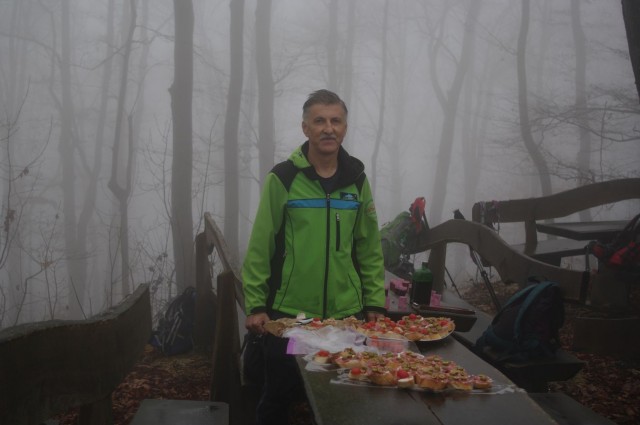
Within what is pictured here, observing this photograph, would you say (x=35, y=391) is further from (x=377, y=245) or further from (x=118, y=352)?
(x=377, y=245)

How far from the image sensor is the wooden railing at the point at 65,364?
1199 mm

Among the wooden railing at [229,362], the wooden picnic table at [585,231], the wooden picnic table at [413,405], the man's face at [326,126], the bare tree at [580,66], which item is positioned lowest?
the wooden railing at [229,362]

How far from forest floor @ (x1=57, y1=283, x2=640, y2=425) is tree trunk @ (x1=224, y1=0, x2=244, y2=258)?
10003 mm

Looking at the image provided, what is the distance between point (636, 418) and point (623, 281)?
1.11 m

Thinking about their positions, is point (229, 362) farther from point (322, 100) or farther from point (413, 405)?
point (413, 405)

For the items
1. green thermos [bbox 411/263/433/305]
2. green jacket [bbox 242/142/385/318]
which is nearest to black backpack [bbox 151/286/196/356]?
green thermos [bbox 411/263/433/305]

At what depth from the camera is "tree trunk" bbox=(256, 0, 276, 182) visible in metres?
18.7

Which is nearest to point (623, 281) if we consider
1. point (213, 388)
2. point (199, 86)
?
point (213, 388)

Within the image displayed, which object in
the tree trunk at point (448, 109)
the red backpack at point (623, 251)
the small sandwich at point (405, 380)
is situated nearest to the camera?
the small sandwich at point (405, 380)

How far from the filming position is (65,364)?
4.59ft

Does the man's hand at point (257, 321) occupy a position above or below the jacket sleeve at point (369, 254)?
below

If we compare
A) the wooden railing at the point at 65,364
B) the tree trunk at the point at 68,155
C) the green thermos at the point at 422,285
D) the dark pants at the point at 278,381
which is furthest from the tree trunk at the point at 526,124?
the tree trunk at the point at 68,155

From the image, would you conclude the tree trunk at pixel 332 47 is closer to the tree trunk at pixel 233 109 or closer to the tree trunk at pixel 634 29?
the tree trunk at pixel 233 109

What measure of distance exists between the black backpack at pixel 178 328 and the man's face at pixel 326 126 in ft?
14.6
